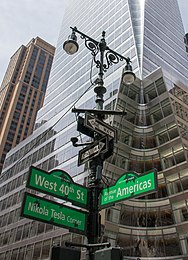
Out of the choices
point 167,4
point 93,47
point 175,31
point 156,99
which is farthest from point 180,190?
point 167,4

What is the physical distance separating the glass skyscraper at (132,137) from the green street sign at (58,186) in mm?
7697

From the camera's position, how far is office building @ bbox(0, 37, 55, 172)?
102 m

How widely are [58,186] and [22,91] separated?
112m

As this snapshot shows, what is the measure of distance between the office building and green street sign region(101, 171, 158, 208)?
92.8 meters

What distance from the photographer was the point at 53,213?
515cm

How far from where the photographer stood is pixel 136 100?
1515 inches

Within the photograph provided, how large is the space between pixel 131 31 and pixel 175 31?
1960 cm

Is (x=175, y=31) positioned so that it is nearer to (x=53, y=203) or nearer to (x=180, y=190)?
(x=180, y=190)

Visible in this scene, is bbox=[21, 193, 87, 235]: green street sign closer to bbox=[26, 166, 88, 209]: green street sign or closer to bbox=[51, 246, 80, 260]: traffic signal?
bbox=[26, 166, 88, 209]: green street sign

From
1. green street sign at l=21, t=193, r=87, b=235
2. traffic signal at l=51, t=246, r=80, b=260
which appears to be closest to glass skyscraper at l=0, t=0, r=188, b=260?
green street sign at l=21, t=193, r=87, b=235

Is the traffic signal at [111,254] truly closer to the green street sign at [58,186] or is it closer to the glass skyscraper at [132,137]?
the green street sign at [58,186]

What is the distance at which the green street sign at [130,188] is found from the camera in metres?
5.29

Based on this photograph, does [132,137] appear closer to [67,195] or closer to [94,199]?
[94,199]

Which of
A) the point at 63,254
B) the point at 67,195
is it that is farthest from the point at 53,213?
the point at 63,254
